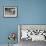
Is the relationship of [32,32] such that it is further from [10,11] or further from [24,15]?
[10,11]

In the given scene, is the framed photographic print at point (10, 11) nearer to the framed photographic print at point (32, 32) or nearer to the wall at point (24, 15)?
the wall at point (24, 15)

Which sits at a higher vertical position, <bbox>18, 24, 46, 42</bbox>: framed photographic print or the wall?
the wall

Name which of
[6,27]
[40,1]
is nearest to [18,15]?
[6,27]

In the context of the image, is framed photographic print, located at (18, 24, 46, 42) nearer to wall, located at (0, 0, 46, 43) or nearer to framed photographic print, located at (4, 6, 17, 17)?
wall, located at (0, 0, 46, 43)

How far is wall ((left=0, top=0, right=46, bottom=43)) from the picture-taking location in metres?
3.16

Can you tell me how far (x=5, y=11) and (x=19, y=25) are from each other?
1.58 feet

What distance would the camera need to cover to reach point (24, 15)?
3.19 m

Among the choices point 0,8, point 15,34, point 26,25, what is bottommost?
point 15,34

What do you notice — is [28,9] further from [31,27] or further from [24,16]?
[31,27]

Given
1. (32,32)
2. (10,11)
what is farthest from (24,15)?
(32,32)

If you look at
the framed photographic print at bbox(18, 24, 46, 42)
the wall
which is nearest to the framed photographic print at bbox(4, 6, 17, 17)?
the wall

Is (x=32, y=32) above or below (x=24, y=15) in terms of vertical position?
below

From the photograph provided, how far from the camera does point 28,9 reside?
10.5ft

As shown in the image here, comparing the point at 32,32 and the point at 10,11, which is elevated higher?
the point at 10,11
